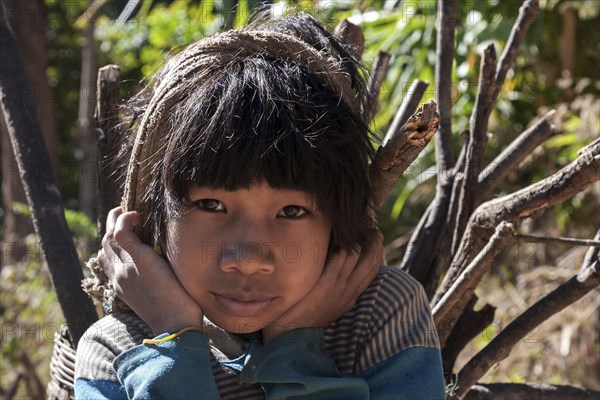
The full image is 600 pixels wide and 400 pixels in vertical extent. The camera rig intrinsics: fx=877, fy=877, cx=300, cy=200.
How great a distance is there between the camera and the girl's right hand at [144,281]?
1.31 metres

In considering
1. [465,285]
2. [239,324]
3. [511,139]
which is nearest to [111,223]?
[239,324]

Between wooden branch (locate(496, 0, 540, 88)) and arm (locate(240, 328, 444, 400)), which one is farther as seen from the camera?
wooden branch (locate(496, 0, 540, 88))

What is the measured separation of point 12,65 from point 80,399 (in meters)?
0.86

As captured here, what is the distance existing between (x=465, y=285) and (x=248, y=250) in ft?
1.71

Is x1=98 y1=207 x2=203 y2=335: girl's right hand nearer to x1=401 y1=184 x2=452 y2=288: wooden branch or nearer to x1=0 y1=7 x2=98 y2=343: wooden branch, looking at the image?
x1=0 y1=7 x2=98 y2=343: wooden branch

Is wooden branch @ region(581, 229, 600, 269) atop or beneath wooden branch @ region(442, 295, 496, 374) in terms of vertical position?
atop

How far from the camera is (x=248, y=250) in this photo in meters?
1.23

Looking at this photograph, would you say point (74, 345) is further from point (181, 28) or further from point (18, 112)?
point (181, 28)

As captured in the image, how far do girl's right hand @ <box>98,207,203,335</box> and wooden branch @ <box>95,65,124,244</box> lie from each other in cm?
32

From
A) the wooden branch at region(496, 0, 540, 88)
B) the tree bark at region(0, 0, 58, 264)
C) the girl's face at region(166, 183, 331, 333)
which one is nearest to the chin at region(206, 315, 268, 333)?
the girl's face at region(166, 183, 331, 333)

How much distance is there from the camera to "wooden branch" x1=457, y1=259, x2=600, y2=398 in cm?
163

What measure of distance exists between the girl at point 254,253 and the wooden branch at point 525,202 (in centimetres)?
30

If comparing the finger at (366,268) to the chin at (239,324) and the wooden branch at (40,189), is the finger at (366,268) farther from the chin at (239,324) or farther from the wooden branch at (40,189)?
the wooden branch at (40,189)

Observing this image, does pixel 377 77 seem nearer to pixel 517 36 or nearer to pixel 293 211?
pixel 517 36
